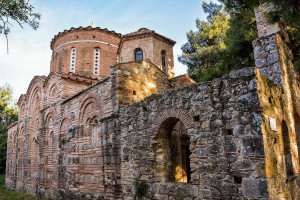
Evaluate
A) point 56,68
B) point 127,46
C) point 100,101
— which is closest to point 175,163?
point 100,101

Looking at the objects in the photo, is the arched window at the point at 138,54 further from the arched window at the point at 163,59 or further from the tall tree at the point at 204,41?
the tall tree at the point at 204,41

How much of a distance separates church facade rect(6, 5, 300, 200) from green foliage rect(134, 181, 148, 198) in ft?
0.08

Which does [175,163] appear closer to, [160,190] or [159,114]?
[160,190]

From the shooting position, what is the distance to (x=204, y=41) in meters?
17.8

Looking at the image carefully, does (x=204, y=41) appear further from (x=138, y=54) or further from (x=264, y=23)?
(x=264, y=23)

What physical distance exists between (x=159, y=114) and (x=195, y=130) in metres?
1.21

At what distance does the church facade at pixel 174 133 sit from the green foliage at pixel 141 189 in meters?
0.02

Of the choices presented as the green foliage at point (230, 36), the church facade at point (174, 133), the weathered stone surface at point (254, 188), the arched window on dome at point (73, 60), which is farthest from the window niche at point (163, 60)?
the weathered stone surface at point (254, 188)

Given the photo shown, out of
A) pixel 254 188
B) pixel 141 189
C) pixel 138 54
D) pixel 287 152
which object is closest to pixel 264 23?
pixel 287 152

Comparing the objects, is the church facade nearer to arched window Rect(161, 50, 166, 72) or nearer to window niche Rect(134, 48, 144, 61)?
window niche Rect(134, 48, 144, 61)

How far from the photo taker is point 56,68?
58.7 feet

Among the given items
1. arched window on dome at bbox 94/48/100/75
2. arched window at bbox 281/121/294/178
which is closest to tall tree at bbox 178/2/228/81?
arched window on dome at bbox 94/48/100/75

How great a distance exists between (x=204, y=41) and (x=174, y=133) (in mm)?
11862

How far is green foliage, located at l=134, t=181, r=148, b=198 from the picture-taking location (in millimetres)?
6242
